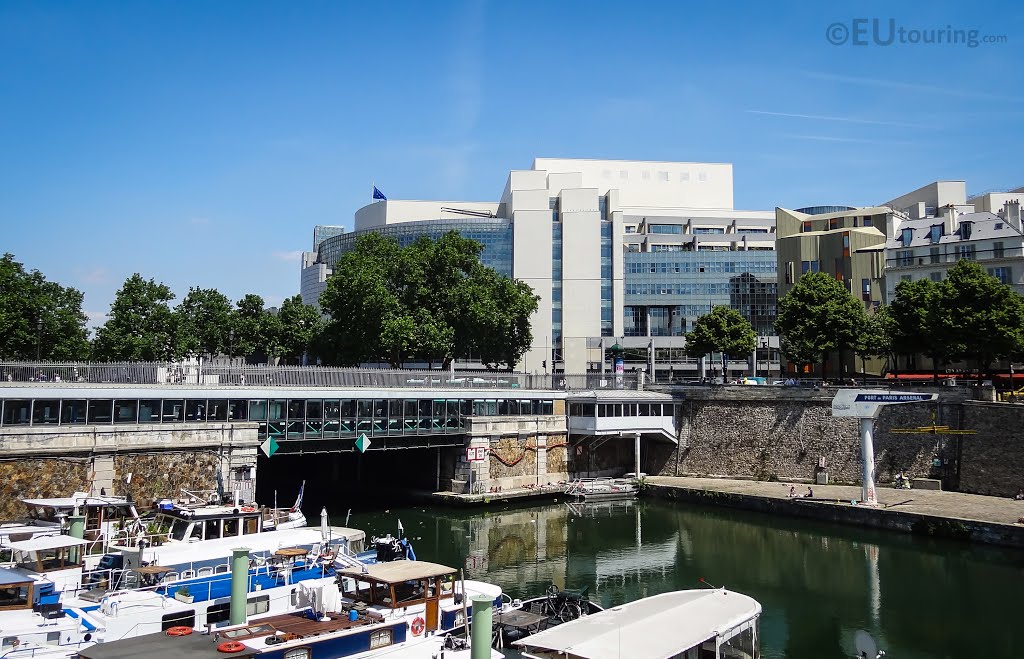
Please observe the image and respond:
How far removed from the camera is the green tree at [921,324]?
5816 centimetres

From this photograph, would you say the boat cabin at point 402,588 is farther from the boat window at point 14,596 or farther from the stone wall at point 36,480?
the stone wall at point 36,480

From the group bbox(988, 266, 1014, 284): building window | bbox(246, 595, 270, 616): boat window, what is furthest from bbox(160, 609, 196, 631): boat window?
bbox(988, 266, 1014, 284): building window

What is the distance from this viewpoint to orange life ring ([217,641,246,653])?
17.3m

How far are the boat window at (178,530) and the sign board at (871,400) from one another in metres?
37.4

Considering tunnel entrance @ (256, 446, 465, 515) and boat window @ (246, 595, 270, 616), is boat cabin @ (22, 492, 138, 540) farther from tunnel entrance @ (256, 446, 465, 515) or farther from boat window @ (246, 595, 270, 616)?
tunnel entrance @ (256, 446, 465, 515)

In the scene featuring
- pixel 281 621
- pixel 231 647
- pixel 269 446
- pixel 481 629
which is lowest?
pixel 281 621

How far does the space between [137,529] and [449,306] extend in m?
49.3

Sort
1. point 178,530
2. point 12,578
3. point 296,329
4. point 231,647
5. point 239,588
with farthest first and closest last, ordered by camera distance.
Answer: point 296,329, point 178,530, point 239,588, point 12,578, point 231,647

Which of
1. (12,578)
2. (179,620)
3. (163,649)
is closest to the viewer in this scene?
(163,649)

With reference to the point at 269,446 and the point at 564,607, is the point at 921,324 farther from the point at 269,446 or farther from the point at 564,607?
the point at 269,446

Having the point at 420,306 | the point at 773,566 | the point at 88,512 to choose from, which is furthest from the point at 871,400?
the point at 420,306

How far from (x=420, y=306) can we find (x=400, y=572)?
54252 mm

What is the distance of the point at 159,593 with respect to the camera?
2411 cm

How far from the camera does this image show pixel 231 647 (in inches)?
685
